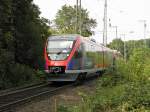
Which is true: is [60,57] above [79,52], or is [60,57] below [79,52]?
below

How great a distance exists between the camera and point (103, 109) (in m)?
11.7

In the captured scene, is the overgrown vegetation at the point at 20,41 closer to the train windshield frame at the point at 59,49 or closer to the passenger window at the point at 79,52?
the train windshield frame at the point at 59,49

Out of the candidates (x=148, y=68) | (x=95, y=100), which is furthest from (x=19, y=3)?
(x=95, y=100)

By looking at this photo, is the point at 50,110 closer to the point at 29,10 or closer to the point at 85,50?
the point at 85,50

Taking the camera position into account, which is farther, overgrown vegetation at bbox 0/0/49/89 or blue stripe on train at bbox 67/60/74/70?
overgrown vegetation at bbox 0/0/49/89

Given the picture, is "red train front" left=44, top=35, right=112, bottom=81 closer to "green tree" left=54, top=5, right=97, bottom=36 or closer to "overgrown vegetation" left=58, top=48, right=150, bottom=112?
"overgrown vegetation" left=58, top=48, right=150, bottom=112

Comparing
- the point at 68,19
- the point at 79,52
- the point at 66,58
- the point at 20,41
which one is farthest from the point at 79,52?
the point at 68,19

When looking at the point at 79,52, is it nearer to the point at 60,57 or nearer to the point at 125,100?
the point at 60,57

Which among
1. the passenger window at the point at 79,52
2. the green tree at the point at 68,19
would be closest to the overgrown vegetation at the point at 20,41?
the passenger window at the point at 79,52

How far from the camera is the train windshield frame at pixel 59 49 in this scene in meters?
24.2

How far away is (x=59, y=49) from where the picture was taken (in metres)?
24.5

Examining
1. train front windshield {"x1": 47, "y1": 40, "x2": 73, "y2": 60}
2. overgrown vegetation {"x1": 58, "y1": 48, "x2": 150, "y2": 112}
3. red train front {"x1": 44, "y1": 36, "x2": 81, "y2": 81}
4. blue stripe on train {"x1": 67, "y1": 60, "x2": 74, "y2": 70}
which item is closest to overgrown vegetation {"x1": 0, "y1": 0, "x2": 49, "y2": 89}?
red train front {"x1": 44, "y1": 36, "x2": 81, "y2": 81}

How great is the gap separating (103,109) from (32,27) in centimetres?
2170

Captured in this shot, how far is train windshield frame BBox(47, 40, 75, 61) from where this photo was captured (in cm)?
2423
